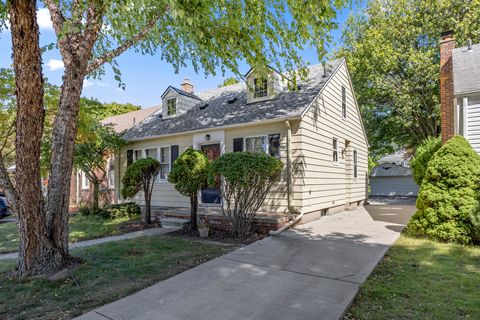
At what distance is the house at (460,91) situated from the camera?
316 inches

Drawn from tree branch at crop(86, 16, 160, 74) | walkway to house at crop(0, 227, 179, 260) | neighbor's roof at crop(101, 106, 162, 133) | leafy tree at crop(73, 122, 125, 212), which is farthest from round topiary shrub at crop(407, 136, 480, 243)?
neighbor's roof at crop(101, 106, 162, 133)

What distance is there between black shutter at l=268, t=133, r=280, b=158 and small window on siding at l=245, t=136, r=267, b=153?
0.54 feet

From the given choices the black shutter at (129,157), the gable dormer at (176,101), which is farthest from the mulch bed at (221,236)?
→ the gable dormer at (176,101)

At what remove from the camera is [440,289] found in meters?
3.70

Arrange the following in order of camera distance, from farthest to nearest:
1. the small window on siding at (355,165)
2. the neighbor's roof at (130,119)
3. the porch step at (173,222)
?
the neighbor's roof at (130,119) → the small window on siding at (355,165) → the porch step at (173,222)

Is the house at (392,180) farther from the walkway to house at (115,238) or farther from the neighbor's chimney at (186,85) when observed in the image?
the walkway to house at (115,238)

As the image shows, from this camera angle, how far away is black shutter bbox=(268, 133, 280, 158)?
8.66 m

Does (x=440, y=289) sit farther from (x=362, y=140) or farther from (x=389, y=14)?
(x=389, y=14)

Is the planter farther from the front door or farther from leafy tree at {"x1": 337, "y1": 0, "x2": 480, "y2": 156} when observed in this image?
leafy tree at {"x1": 337, "y1": 0, "x2": 480, "y2": 156}

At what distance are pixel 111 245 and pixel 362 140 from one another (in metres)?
12.2

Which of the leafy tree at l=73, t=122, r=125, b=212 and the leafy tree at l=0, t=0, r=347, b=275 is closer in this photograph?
the leafy tree at l=0, t=0, r=347, b=275

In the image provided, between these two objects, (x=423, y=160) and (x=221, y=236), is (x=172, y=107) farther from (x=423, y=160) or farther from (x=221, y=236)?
(x=423, y=160)

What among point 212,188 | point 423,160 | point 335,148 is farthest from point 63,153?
point 423,160

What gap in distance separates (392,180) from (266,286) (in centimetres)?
2167
